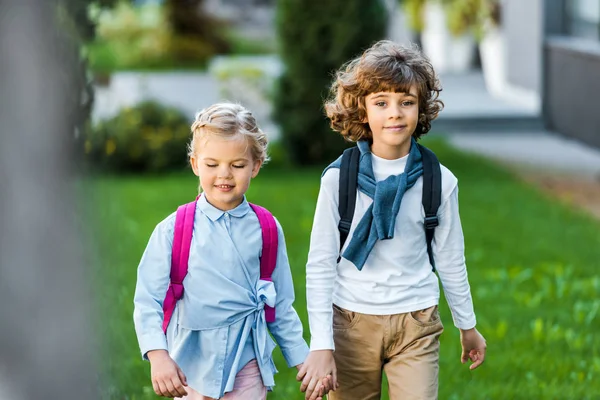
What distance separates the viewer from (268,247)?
9.23ft

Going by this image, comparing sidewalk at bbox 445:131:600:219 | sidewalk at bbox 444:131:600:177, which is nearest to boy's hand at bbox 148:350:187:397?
sidewalk at bbox 445:131:600:219

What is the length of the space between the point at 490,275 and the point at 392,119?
4.30 m

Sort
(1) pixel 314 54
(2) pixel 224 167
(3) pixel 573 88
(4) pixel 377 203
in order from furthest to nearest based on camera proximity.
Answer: (3) pixel 573 88 → (1) pixel 314 54 → (4) pixel 377 203 → (2) pixel 224 167

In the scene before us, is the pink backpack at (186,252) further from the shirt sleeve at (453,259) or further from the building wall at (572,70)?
the building wall at (572,70)

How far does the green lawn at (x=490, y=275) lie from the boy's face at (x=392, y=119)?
0.73 meters

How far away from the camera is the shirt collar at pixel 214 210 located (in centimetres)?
277

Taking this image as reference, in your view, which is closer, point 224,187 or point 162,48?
point 224,187

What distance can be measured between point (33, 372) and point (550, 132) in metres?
13.9

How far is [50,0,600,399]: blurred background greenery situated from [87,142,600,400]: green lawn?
0.01 m

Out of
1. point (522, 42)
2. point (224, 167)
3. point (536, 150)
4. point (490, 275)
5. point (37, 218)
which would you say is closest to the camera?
point (37, 218)

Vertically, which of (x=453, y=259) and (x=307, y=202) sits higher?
(x=453, y=259)

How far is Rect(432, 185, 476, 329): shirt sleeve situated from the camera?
2.94m

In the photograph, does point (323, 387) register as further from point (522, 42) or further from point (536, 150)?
point (522, 42)

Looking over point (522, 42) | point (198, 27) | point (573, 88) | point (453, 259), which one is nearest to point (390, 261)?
point (453, 259)
